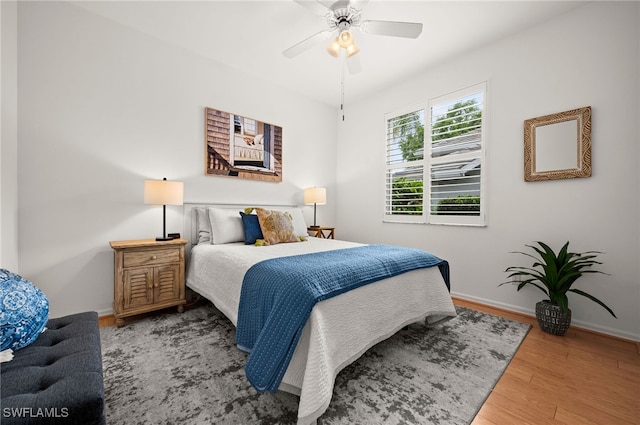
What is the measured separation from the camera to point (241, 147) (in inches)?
132

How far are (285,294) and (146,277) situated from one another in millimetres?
1731

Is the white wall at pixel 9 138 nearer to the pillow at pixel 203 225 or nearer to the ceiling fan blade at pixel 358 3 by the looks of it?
the pillow at pixel 203 225

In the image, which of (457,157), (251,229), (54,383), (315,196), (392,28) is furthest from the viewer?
(315,196)

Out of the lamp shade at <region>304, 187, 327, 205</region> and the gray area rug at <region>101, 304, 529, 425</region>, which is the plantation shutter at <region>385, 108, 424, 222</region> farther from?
the gray area rug at <region>101, 304, 529, 425</region>

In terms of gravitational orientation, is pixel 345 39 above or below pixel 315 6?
below

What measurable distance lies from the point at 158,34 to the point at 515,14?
3522 millimetres

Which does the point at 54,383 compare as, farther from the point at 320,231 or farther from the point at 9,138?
the point at 320,231

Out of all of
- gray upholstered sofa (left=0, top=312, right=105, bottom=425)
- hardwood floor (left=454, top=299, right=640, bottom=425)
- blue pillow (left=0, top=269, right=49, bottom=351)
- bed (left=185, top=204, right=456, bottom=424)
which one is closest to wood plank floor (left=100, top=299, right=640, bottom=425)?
hardwood floor (left=454, top=299, right=640, bottom=425)

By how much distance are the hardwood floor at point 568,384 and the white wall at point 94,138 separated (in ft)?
10.3

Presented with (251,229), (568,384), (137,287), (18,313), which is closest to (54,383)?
(18,313)

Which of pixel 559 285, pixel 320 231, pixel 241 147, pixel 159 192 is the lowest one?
pixel 559 285

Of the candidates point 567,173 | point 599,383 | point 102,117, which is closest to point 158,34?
point 102,117

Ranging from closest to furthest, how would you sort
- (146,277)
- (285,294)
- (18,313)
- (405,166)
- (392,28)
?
(18,313) → (285,294) → (392,28) → (146,277) → (405,166)

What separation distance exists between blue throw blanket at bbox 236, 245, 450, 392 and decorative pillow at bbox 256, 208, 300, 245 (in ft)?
2.96
